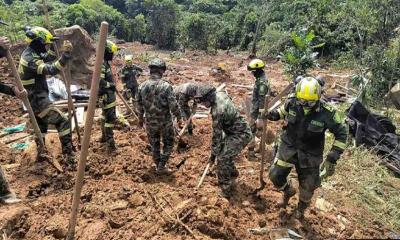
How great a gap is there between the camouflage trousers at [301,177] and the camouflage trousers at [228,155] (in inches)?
28.0

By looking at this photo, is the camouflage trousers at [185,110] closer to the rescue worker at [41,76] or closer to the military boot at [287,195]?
the rescue worker at [41,76]

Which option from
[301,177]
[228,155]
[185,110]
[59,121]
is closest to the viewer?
[301,177]

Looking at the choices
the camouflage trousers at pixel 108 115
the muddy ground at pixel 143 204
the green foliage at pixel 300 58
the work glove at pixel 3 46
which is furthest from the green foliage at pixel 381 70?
the work glove at pixel 3 46

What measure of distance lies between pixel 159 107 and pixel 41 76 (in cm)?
205

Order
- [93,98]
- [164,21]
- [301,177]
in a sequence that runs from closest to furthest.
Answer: [93,98] → [301,177] → [164,21]

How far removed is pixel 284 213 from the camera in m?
5.28

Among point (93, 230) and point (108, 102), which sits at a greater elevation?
point (108, 102)

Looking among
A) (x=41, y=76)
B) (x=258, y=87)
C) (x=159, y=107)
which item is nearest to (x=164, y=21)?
(x=258, y=87)

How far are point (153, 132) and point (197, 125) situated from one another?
9.25 feet

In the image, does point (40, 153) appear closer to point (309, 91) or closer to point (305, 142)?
point (305, 142)

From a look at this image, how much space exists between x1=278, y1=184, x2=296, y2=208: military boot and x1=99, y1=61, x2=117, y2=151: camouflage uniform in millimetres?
3462

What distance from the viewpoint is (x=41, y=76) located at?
19.7 feet

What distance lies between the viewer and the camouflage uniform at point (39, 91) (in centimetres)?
566

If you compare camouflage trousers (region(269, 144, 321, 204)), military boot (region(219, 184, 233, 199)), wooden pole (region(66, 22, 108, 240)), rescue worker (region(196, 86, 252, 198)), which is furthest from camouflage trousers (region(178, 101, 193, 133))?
wooden pole (region(66, 22, 108, 240))
